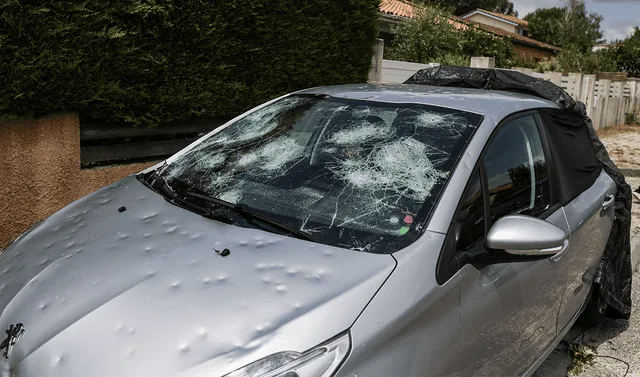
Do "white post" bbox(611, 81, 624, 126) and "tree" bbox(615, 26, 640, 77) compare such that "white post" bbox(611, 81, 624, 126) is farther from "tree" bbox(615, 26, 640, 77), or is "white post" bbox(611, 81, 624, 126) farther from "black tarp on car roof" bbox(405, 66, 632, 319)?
"black tarp on car roof" bbox(405, 66, 632, 319)

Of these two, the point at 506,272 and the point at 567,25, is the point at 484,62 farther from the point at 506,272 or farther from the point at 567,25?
the point at 567,25

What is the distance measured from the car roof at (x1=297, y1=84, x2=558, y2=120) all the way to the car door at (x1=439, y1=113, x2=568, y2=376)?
0.26ft

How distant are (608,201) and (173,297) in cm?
282

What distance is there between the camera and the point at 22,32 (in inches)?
164

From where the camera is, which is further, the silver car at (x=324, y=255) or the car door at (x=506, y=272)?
the car door at (x=506, y=272)

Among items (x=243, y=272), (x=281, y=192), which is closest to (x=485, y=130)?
(x=281, y=192)

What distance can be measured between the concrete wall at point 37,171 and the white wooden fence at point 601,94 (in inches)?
452

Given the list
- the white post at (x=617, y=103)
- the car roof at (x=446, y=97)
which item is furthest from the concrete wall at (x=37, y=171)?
the white post at (x=617, y=103)

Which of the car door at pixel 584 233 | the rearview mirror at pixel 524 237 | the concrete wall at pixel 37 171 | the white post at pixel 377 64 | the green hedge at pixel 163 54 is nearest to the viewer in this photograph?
the rearview mirror at pixel 524 237

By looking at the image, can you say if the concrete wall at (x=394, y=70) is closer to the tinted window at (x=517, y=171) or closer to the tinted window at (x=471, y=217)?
the tinted window at (x=517, y=171)

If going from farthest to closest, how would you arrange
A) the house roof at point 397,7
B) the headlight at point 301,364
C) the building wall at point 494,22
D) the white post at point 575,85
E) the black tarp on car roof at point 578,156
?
the building wall at point 494,22
the house roof at point 397,7
the white post at point 575,85
the black tarp on car roof at point 578,156
the headlight at point 301,364

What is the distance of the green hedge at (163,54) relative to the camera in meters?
4.29

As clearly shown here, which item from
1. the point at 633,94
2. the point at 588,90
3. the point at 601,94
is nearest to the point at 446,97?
the point at 588,90

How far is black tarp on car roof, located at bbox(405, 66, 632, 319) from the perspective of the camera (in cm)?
333
